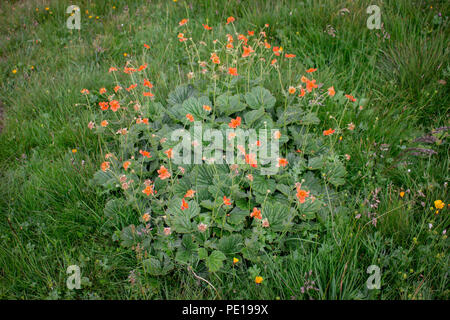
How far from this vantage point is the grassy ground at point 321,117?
185 centimetres

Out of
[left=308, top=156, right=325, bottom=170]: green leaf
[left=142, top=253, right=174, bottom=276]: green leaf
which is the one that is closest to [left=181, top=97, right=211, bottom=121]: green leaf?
[left=308, top=156, right=325, bottom=170]: green leaf

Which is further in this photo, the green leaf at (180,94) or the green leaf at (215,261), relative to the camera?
the green leaf at (180,94)

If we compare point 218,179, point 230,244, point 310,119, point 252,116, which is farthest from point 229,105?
point 230,244

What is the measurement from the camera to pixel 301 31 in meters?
3.49

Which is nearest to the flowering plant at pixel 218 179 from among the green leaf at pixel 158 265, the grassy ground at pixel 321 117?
the green leaf at pixel 158 265

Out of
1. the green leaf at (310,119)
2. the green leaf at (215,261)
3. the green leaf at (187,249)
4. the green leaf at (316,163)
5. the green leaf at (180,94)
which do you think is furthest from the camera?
the green leaf at (180,94)

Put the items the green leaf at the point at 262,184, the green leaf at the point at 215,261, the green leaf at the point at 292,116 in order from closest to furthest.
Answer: the green leaf at the point at 215,261, the green leaf at the point at 262,184, the green leaf at the point at 292,116

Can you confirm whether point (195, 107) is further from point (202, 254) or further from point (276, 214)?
point (202, 254)

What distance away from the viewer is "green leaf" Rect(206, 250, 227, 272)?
1.85 m

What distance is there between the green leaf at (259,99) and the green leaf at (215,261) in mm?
1185

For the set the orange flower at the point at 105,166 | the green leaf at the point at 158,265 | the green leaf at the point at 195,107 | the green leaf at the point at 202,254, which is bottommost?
the green leaf at the point at 158,265

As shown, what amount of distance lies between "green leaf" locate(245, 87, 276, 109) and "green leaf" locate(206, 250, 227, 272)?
46.6 inches

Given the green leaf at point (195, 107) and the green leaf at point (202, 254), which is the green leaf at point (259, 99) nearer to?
the green leaf at point (195, 107)
